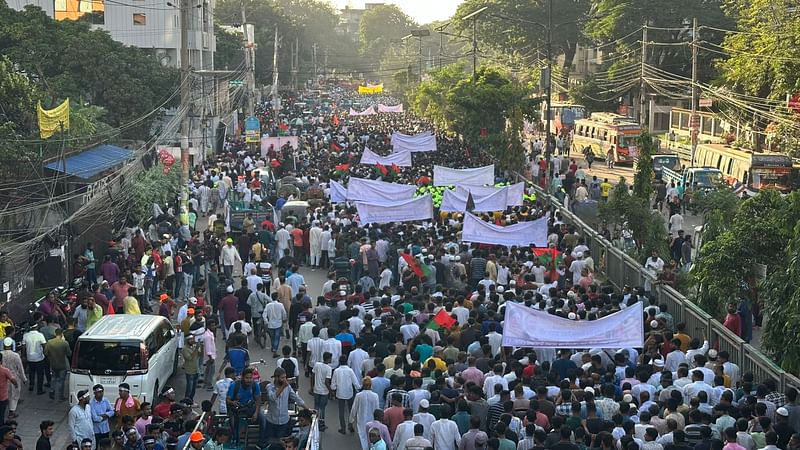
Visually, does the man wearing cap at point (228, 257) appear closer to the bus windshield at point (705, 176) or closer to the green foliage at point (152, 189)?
the green foliage at point (152, 189)

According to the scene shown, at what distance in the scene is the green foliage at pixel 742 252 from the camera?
17.3 meters

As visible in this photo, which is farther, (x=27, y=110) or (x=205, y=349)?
(x=27, y=110)

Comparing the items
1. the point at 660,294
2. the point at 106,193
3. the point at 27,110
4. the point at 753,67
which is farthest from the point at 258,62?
the point at 660,294

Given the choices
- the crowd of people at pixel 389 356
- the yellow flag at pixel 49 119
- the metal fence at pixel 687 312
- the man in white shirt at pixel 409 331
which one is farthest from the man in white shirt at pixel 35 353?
the yellow flag at pixel 49 119

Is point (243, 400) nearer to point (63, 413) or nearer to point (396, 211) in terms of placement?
point (63, 413)

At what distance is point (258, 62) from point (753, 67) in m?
47.1

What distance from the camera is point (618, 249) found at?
22.3m

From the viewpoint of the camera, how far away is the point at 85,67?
39156 millimetres

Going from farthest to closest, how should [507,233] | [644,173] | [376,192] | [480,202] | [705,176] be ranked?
[705,176] → [644,173] → [376,192] → [480,202] → [507,233]

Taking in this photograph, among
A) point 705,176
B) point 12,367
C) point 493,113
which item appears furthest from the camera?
point 493,113

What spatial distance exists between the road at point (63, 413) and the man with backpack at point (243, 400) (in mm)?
1957

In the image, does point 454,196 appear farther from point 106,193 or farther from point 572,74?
point 572,74

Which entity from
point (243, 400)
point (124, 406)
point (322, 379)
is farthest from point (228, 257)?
point (243, 400)

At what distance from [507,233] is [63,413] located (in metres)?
9.28
